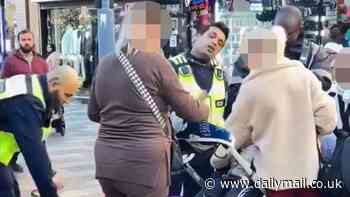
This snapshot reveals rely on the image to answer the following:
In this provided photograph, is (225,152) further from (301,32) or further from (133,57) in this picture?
(301,32)

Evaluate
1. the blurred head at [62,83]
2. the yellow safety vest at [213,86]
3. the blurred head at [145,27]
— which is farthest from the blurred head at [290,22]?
the blurred head at [62,83]

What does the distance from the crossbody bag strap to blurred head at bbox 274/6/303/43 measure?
5.18ft

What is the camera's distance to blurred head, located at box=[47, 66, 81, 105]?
132 inches

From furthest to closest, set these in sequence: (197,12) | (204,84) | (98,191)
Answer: (197,12) < (98,191) < (204,84)

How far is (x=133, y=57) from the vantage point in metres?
3.23

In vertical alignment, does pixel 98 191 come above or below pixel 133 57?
below

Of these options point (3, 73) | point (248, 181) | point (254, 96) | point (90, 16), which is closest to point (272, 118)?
point (254, 96)

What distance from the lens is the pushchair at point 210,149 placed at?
3465 mm

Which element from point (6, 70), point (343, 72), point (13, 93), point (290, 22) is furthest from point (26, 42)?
point (343, 72)

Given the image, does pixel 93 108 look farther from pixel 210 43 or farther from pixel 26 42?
pixel 26 42

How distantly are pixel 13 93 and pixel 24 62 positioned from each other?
5.26m

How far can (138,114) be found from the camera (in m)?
3.20

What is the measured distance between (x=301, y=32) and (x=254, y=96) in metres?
1.62

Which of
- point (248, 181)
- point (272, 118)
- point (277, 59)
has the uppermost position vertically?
point (277, 59)
